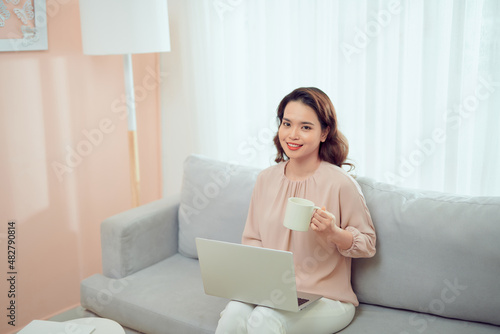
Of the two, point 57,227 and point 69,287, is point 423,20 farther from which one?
point 69,287

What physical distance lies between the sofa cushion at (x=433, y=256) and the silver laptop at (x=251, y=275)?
0.32 metres

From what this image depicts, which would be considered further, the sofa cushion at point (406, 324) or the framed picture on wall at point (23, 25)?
the framed picture on wall at point (23, 25)

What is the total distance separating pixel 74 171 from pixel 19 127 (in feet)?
1.24

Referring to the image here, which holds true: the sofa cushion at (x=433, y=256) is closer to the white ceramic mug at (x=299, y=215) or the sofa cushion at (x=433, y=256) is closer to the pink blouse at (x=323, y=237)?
the pink blouse at (x=323, y=237)

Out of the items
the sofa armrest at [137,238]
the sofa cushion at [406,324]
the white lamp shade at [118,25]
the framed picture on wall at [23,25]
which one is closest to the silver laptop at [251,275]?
the sofa cushion at [406,324]

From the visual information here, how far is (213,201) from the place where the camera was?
2357 millimetres

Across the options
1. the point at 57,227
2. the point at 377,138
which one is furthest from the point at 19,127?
the point at 377,138

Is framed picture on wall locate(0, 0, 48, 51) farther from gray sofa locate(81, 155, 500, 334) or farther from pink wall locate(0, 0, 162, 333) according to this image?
gray sofa locate(81, 155, 500, 334)

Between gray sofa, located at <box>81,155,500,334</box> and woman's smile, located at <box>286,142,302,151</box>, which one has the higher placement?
woman's smile, located at <box>286,142,302,151</box>

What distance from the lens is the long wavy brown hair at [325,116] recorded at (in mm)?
1896

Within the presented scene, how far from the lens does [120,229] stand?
7.36 ft

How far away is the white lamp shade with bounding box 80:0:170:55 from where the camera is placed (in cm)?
237

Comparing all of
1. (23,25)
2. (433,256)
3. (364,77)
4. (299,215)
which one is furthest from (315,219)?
(23,25)

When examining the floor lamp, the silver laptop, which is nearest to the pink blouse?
the silver laptop
